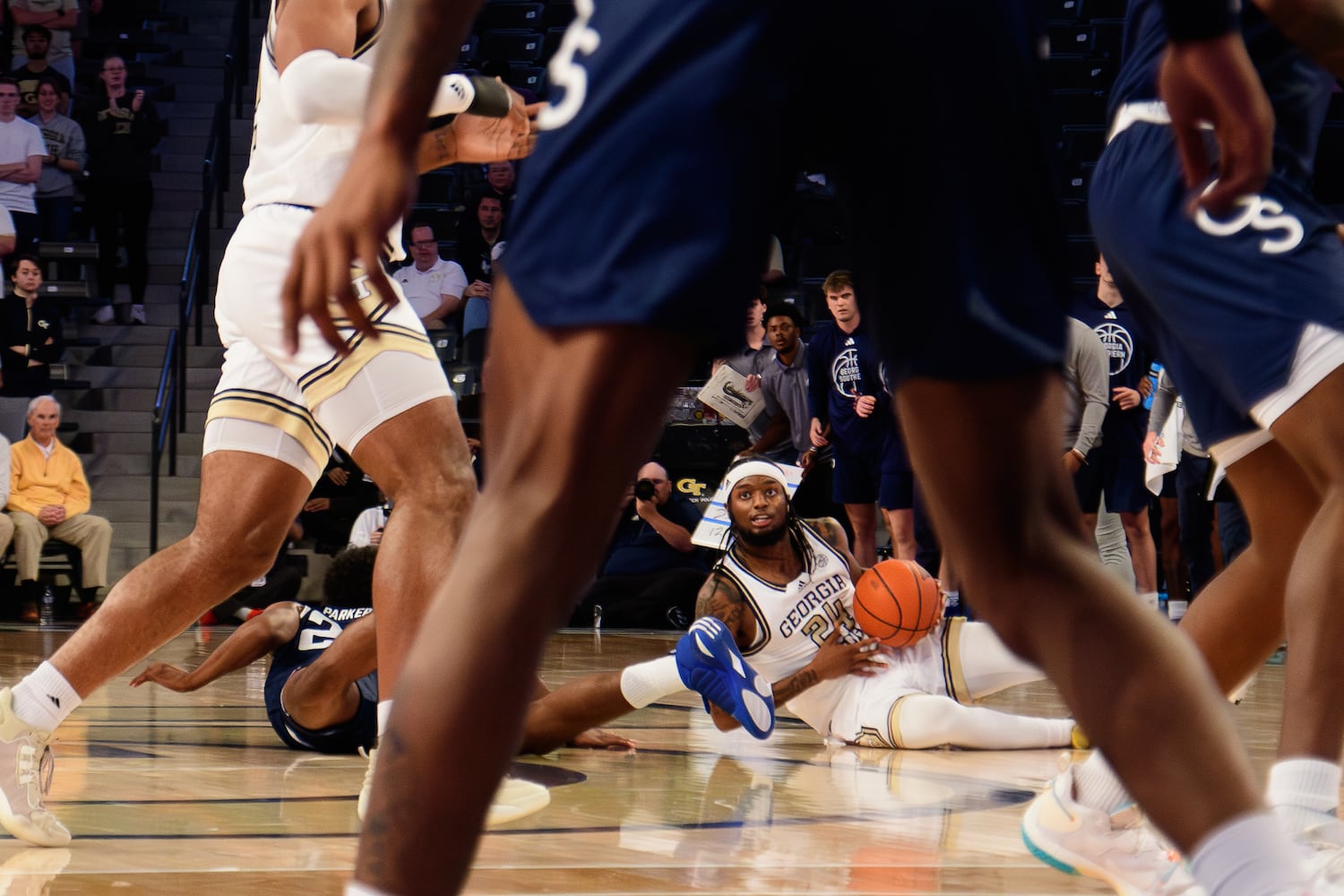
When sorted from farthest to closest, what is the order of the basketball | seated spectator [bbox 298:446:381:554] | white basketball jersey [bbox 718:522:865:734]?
seated spectator [bbox 298:446:381:554], white basketball jersey [bbox 718:522:865:734], the basketball

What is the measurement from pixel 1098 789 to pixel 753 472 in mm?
3527

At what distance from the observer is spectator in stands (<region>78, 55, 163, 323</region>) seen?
43.7 feet

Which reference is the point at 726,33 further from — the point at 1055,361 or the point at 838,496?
the point at 838,496

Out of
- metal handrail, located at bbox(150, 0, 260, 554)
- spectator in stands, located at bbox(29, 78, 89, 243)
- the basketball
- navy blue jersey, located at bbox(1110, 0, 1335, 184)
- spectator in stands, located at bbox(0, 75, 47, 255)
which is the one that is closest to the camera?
navy blue jersey, located at bbox(1110, 0, 1335, 184)

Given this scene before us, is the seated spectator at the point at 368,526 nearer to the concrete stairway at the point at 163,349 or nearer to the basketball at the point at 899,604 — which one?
the concrete stairway at the point at 163,349

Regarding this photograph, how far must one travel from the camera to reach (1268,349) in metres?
2.12

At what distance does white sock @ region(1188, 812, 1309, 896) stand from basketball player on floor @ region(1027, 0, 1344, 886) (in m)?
0.77

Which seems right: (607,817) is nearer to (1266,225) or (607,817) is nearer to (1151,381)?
(1266,225)

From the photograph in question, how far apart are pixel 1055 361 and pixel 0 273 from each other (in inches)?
469

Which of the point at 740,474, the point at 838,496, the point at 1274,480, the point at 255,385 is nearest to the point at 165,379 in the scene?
the point at 838,496

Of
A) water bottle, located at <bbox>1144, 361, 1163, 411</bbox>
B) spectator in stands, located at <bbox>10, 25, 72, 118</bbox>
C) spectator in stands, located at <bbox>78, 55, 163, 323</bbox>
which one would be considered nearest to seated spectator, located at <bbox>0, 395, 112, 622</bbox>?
spectator in stands, located at <bbox>78, 55, 163, 323</bbox>

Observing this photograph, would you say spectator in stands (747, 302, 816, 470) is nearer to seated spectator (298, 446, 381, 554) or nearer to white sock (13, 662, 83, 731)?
seated spectator (298, 446, 381, 554)

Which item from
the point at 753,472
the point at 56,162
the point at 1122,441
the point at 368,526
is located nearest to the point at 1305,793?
the point at 753,472

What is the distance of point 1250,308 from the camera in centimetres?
215
